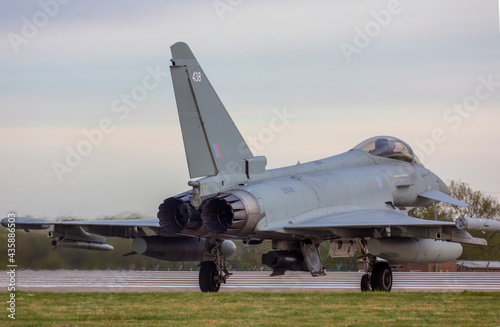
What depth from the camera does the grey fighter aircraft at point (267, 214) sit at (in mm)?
15484

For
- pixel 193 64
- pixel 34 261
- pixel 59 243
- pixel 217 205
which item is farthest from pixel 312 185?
pixel 34 261

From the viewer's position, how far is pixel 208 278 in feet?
56.4

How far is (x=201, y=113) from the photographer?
15656 millimetres

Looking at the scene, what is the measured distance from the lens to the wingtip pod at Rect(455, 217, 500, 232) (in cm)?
1552

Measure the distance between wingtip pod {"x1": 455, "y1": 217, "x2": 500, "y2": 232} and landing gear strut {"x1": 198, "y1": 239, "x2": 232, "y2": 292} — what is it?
5.23 meters

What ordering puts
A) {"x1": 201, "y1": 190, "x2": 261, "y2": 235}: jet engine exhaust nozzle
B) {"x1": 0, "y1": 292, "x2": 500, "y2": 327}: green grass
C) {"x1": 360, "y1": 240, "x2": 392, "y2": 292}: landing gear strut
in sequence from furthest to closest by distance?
1. {"x1": 360, "y1": 240, "x2": 392, "y2": 292}: landing gear strut
2. {"x1": 201, "y1": 190, "x2": 261, "y2": 235}: jet engine exhaust nozzle
3. {"x1": 0, "y1": 292, "x2": 500, "y2": 327}: green grass

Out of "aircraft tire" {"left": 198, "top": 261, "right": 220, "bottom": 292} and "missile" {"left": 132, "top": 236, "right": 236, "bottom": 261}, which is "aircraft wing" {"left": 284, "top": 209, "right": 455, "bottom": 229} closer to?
"aircraft tire" {"left": 198, "top": 261, "right": 220, "bottom": 292}

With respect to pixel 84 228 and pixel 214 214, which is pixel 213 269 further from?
pixel 84 228

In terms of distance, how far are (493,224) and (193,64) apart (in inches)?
283

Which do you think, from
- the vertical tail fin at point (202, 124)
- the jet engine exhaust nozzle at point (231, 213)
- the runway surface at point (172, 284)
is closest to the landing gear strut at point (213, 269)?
the runway surface at point (172, 284)

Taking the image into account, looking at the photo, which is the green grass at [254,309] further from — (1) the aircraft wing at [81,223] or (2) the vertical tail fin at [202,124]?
(2) the vertical tail fin at [202,124]

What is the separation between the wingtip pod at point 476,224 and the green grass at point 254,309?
143 centimetres

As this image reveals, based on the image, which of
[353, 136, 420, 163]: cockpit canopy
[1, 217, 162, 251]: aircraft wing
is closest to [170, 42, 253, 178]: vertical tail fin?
[1, 217, 162, 251]: aircraft wing

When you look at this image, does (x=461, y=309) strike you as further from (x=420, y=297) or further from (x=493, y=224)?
(x=493, y=224)
